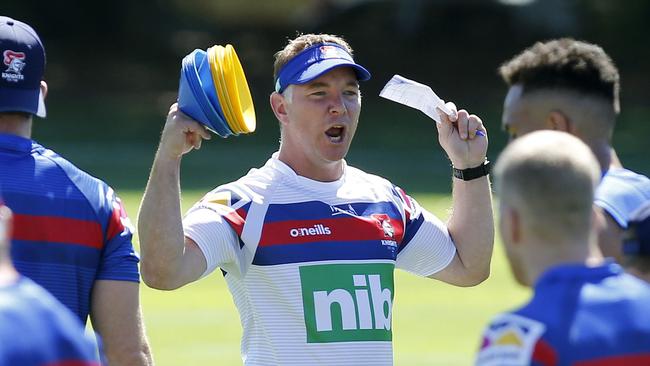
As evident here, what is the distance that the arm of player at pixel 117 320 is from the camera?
16.5 ft

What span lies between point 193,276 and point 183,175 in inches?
741

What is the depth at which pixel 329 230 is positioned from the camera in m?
5.87

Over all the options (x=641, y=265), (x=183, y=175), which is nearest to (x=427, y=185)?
(x=183, y=175)

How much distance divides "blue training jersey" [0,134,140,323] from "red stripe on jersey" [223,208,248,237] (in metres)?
0.75

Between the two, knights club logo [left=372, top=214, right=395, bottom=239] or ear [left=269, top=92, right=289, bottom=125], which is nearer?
knights club logo [left=372, top=214, right=395, bottom=239]

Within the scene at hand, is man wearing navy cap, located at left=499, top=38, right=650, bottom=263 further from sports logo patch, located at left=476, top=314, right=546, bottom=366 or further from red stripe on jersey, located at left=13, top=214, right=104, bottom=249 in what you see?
red stripe on jersey, located at left=13, top=214, right=104, bottom=249

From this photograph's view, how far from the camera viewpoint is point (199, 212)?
5.74 m

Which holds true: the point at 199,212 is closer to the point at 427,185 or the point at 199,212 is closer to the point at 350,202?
the point at 350,202

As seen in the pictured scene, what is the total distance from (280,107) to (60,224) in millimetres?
1596

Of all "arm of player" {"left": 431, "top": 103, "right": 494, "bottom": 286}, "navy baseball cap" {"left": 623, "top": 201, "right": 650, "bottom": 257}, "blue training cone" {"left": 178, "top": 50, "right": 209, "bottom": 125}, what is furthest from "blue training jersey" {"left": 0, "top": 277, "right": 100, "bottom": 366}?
"arm of player" {"left": 431, "top": 103, "right": 494, "bottom": 286}

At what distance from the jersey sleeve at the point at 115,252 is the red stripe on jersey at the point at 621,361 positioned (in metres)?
2.03

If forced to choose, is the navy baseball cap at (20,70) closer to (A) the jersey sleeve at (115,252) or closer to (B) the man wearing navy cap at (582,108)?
(A) the jersey sleeve at (115,252)

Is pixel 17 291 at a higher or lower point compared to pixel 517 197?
lower

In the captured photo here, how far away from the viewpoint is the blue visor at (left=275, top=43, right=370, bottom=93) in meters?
5.99
